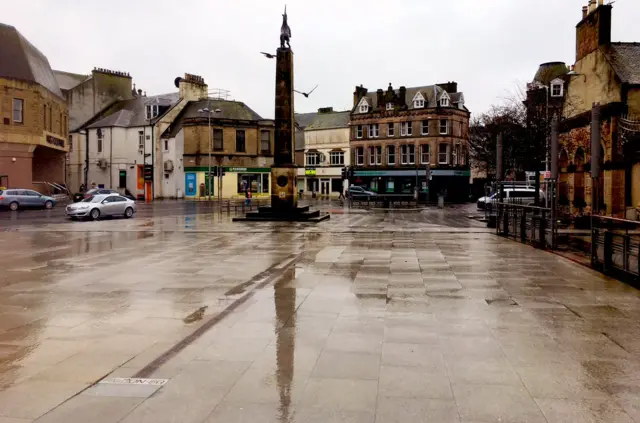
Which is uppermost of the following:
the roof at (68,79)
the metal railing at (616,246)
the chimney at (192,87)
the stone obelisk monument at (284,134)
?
the roof at (68,79)

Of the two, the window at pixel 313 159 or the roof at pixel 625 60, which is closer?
the roof at pixel 625 60

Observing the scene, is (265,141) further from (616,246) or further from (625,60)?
(616,246)

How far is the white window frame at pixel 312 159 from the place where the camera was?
72.9m

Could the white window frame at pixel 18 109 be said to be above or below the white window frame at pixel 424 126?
below

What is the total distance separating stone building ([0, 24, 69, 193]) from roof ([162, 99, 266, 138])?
15.0m

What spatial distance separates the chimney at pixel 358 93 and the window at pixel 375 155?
657cm

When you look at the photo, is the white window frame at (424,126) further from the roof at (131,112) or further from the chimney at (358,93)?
the roof at (131,112)

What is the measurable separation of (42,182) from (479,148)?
39997mm

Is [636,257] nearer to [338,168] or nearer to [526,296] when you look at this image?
[526,296]

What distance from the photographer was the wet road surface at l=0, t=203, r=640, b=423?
187 inches

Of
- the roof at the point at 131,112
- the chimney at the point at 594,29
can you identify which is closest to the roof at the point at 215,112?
the roof at the point at 131,112

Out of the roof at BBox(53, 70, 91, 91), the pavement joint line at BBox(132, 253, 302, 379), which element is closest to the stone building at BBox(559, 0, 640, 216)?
the pavement joint line at BBox(132, 253, 302, 379)

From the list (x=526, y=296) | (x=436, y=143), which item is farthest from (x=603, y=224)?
(x=436, y=143)

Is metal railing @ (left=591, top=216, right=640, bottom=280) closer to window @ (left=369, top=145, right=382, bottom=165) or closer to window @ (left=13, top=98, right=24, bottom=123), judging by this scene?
window @ (left=13, top=98, right=24, bottom=123)
